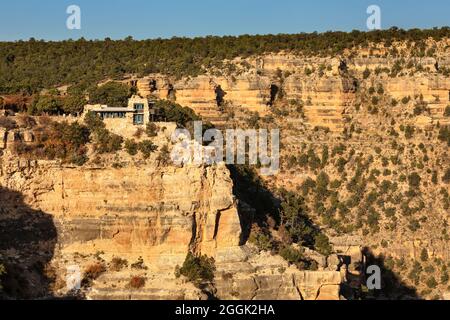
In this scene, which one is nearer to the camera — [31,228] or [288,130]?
[31,228]

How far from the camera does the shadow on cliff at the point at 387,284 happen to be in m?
79.6

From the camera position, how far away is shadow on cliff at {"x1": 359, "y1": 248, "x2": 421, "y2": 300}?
7962 centimetres

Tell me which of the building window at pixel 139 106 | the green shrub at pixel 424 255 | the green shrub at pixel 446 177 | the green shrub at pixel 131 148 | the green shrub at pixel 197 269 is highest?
the building window at pixel 139 106

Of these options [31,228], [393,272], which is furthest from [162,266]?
[393,272]

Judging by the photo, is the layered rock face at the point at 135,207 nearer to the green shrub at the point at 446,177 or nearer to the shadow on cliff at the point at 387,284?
the shadow on cliff at the point at 387,284

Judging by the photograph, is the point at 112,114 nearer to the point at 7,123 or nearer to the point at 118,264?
the point at 7,123

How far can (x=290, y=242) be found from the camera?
234ft

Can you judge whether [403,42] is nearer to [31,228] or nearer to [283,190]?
[283,190]

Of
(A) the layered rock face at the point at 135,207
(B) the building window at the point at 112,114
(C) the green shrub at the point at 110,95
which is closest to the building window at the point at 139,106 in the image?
(B) the building window at the point at 112,114

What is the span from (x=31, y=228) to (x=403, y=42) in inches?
1432

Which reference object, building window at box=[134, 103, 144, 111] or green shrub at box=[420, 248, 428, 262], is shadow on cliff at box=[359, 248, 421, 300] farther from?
building window at box=[134, 103, 144, 111]

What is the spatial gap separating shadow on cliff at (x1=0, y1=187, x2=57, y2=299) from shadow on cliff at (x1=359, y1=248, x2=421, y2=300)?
20.8 meters

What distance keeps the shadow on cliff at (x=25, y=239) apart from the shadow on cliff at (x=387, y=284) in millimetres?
20778

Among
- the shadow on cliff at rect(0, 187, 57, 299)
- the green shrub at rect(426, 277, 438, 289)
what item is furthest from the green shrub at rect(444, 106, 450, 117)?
the shadow on cliff at rect(0, 187, 57, 299)
